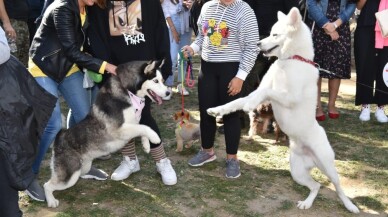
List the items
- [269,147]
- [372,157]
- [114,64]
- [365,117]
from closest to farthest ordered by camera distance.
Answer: [114,64] → [372,157] → [269,147] → [365,117]

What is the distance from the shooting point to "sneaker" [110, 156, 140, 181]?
438 cm

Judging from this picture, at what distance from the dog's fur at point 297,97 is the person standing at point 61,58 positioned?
1.39 m

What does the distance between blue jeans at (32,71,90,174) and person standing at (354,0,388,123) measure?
12.9 feet

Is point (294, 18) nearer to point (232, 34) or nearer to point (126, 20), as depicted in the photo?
point (232, 34)

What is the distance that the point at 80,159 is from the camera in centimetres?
381

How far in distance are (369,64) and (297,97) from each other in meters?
3.11

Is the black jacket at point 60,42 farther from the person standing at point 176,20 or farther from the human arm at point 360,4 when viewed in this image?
the human arm at point 360,4

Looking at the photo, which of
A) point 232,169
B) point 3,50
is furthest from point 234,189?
point 3,50

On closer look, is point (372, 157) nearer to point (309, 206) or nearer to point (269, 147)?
point (269, 147)

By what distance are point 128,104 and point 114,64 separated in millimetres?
510

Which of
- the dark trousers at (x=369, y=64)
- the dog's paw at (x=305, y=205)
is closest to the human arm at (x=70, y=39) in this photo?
the dog's paw at (x=305, y=205)

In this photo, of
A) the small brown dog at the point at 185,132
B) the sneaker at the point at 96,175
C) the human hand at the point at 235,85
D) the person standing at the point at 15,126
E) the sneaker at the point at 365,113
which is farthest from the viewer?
the sneaker at the point at 365,113

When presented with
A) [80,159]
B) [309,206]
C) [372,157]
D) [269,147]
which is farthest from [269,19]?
[80,159]

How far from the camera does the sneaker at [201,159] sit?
4746mm
